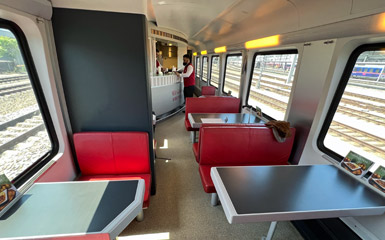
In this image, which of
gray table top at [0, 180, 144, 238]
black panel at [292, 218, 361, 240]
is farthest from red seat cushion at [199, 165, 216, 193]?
black panel at [292, 218, 361, 240]

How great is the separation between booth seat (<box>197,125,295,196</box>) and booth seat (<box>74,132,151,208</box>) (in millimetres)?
672

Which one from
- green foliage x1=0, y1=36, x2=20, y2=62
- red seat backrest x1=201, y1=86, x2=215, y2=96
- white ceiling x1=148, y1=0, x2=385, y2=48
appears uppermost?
white ceiling x1=148, y1=0, x2=385, y2=48

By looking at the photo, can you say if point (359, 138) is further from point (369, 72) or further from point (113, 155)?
point (113, 155)

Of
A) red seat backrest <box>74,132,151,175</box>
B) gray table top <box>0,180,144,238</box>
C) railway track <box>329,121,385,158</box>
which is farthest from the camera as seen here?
red seat backrest <box>74,132,151,175</box>

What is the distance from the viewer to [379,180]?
1.24 metres

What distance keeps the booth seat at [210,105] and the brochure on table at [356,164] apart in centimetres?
224

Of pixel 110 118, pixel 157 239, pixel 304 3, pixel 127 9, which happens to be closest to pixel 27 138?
pixel 110 118

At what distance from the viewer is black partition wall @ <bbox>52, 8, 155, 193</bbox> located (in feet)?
4.78

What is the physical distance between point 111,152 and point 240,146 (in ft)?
4.89

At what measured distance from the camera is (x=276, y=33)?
2.28 metres

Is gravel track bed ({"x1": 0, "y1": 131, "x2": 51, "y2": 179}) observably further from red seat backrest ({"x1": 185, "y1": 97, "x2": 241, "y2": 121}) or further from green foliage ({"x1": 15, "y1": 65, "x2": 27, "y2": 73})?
red seat backrest ({"x1": 185, "y1": 97, "x2": 241, "y2": 121})

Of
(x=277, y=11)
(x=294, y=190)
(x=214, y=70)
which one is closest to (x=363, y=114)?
(x=294, y=190)

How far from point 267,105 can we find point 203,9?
2004 mm

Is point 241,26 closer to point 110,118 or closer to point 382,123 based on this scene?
point 382,123
